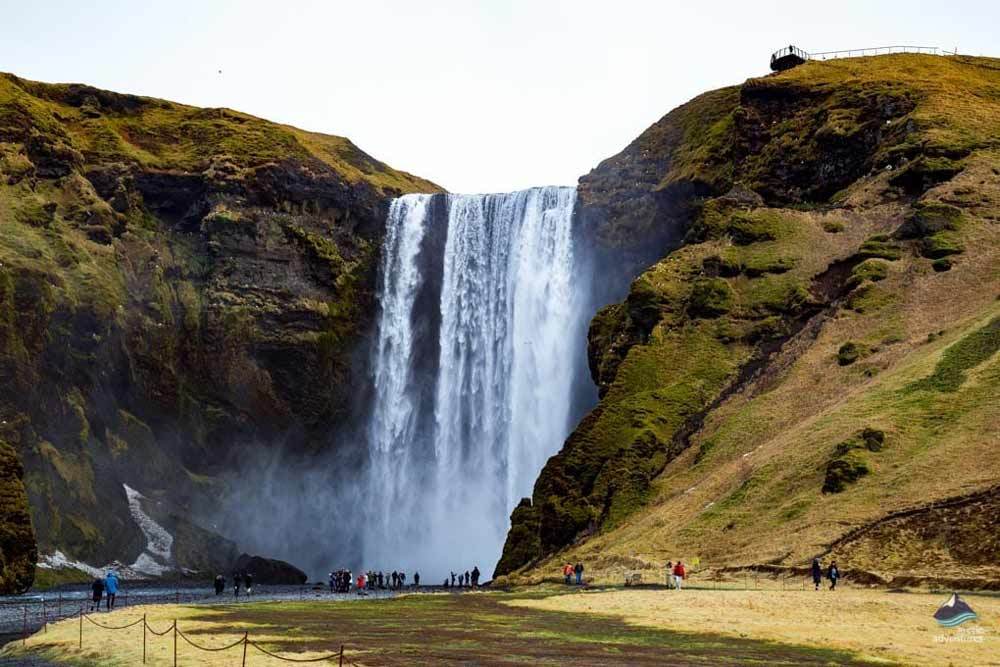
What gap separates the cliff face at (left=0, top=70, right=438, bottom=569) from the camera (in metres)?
90.8

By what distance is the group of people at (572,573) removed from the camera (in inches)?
2228

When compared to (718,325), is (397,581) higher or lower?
lower

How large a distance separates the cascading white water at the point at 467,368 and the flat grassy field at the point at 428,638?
153 ft

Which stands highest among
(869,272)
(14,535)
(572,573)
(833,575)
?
(869,272)

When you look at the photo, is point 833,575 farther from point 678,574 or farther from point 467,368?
point 467,368

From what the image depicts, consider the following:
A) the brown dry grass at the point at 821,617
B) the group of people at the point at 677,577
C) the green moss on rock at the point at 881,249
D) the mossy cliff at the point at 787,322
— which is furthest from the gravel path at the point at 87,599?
the green moss on rock at the point at 881,249

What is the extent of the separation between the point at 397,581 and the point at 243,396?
90.1 ft

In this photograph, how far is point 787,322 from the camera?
79.5m

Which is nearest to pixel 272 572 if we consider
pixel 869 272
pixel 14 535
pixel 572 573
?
pixel 14 535

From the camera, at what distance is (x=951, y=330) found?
69.8 m

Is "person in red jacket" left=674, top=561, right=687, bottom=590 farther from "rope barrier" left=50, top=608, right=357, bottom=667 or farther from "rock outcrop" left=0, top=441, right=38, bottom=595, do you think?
"rock outcrop" left=0, top=441, right=38, bottom=595

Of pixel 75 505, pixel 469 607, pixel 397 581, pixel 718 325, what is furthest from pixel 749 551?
pixel 75 505

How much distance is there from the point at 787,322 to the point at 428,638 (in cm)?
4941

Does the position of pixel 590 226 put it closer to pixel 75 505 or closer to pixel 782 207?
pixel 782 207
